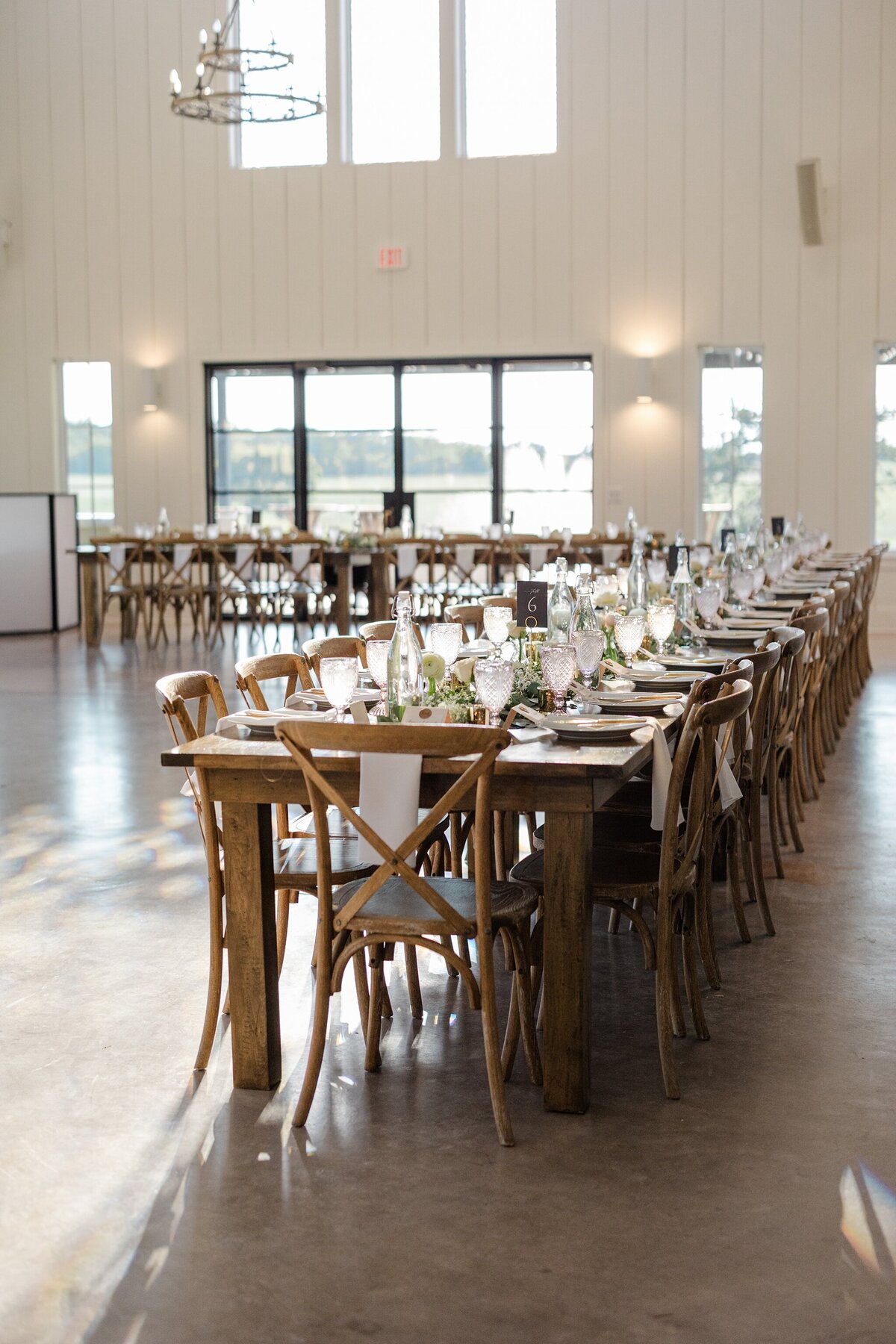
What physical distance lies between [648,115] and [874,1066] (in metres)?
12.4

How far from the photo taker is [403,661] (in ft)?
10.8

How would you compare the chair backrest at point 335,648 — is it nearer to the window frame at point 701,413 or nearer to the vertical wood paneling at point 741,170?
the window frame at point 701,413

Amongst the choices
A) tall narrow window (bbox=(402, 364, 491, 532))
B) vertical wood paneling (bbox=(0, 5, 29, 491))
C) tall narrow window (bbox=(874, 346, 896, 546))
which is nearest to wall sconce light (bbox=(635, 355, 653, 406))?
tall narrow window (bbox=(402, 364, 491, 532))

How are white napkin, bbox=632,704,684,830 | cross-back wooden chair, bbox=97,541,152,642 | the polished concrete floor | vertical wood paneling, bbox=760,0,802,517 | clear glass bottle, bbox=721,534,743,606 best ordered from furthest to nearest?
1. vertical wood paneling, bbox=760,0,802,517
2. cross-back wooden chair, bbox=97,541,152,642
3. clear glass bottle, bbox=721,534,743,606
4. white napkin, bbox=632,704,684,830
5. the polished concrete floor

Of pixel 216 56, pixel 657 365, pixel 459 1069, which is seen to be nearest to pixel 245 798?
pixel 459 1069

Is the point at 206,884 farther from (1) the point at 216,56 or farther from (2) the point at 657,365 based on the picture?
(2) the point at 657,365

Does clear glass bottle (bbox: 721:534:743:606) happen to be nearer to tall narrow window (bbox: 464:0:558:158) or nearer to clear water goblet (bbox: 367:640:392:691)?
clear water goblet (bbox: 367:640:392:691)

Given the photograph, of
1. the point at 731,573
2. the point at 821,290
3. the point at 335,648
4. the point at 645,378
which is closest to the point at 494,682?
the point at 335,648

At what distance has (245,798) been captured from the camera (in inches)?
119

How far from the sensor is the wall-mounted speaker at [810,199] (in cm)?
1330

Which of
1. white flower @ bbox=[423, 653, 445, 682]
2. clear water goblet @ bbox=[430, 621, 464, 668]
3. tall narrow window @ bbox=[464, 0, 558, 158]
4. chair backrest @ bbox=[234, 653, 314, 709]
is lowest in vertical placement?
chair backrest @ bbox=[234, 653, 314, 709]

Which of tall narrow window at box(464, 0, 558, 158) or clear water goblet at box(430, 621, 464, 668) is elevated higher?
tall narrow window at box(464, 0, 558, 158)

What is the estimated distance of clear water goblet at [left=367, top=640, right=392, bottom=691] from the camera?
3.38 m

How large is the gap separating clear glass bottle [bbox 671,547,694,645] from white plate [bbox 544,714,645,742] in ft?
6.70
